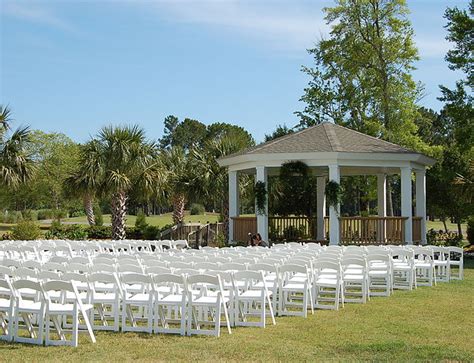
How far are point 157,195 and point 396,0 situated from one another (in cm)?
1833

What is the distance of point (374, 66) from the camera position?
127 feet

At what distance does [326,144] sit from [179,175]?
33.8 ft

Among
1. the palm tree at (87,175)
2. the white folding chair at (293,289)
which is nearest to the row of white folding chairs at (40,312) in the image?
the white folding chair at (293,289)

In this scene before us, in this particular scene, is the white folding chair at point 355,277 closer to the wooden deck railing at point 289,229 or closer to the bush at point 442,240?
the wooden deck railing at point 289,229

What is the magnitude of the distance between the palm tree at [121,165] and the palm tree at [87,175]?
4 centimetres

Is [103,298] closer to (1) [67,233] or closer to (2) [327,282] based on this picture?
(2) [327,282]

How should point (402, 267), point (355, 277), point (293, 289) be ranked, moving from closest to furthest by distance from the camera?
point (293, 289), point (355, 277), point (402, 267)

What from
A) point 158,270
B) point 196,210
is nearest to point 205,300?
point 158,270

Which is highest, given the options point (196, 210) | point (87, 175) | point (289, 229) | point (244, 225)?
point (87, 175)

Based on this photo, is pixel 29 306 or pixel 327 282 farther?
pixel 327 282

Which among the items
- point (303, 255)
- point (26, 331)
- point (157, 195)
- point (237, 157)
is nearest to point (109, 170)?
point (157, 195)

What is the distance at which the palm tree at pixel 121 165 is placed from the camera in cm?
2831

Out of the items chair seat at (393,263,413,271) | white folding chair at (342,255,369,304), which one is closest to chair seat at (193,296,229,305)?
white folding chair at (342,255,369,304)

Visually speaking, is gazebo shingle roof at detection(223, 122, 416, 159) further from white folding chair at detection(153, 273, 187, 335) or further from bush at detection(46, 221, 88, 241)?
white folding chair at detection(153, 273, 187, 335)
